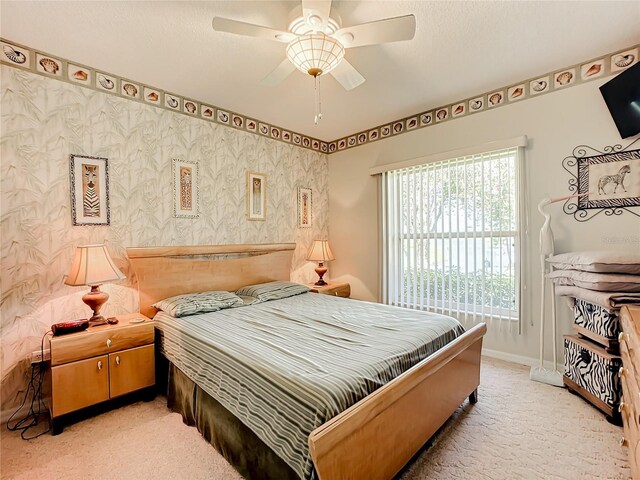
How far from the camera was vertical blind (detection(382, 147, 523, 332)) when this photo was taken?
3.00m

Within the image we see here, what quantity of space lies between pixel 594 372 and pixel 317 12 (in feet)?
9.81

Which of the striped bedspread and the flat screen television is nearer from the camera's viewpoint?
the striped bedspread

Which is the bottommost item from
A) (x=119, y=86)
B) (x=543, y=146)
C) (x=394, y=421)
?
(x=394, y=421)

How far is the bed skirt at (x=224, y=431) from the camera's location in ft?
4.54

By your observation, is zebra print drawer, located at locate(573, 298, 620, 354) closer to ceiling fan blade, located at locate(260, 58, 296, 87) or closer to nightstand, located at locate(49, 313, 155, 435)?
ceiling fan blade, located at locate(260, 58, 296, 87)

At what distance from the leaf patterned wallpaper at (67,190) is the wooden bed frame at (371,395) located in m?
0.18

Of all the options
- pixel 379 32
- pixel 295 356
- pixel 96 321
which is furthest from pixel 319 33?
pixel 96 321

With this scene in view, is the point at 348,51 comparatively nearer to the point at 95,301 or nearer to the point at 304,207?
the point at 304,207

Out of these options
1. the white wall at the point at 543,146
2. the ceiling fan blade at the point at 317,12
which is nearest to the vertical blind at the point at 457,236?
the white wall at the point at 543,146

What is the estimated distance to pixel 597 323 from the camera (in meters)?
2.12

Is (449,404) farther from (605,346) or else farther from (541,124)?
(541,124)

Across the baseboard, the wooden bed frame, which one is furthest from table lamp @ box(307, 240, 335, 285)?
the baseboard

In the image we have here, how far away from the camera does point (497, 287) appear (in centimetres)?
307

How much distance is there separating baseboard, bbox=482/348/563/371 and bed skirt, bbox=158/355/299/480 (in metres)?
2.68
